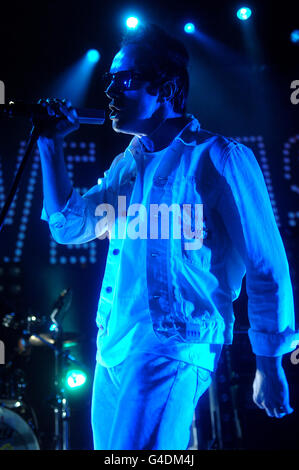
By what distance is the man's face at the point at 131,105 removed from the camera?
5.97ft

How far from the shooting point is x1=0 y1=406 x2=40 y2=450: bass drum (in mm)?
4172

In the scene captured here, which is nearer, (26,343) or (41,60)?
(26,343)

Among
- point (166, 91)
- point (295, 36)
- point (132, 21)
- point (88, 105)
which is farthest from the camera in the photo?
point (88, 105)

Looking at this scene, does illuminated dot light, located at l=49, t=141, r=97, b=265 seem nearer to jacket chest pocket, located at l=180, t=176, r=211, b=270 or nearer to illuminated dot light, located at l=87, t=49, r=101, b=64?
illuminated dot light, located at l=87, t=49, r=101, b=64

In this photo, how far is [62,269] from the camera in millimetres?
5238

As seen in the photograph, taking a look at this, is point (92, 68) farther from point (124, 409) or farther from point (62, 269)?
point (124, 409)

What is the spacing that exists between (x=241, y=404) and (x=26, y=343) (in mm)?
2433

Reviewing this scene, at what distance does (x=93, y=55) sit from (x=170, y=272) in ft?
15.1

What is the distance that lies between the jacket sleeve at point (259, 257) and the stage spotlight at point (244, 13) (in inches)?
161

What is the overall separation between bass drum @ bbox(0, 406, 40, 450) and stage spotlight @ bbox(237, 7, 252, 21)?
521 centimetres

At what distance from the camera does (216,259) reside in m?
1.57

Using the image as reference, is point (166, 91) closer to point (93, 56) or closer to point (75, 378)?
point (75, 378)

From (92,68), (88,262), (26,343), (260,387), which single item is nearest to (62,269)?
(88,262)

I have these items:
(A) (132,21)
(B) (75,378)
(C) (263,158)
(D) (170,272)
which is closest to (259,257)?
(D) (170,272)
